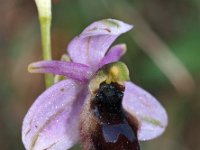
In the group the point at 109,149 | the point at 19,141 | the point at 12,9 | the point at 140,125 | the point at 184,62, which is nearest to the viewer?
the point at 109,149

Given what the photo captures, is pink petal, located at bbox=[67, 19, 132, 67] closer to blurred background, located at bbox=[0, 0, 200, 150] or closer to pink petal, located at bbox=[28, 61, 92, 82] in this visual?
pink petal, located at bbox=[28, 61, 92, 82]

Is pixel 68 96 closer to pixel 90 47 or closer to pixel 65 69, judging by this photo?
pixel 65 69

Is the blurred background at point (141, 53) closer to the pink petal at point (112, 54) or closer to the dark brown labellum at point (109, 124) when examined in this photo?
the pink petal at point (112, 54)

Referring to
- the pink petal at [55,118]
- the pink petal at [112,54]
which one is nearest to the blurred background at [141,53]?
the pink petal at [112,54]

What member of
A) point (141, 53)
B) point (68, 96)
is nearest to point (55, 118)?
point (68, 96)

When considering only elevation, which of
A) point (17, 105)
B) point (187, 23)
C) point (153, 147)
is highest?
point (187, 23)

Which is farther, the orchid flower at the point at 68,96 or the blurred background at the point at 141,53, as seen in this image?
the blurred background at the point at 141,53

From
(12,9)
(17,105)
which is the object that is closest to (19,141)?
(17,105)

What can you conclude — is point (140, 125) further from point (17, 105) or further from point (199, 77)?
point (17, 105)
